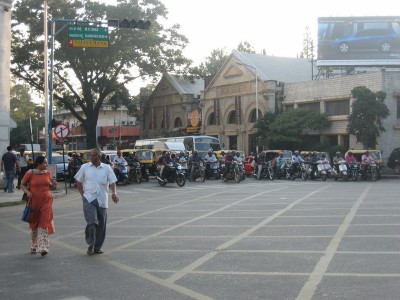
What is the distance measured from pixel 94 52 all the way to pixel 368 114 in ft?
65.2

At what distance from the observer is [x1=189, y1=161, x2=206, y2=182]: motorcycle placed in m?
27.5

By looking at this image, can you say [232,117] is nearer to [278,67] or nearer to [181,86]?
[278,67]

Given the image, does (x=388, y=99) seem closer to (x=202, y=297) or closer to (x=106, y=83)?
(x=106, y=83)

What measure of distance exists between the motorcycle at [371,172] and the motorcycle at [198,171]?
755cm

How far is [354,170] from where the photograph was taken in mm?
26266

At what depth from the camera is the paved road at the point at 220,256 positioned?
6.23m

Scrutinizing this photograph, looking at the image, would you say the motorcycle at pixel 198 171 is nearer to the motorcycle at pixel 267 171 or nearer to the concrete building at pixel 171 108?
the motorcycle at pixel 267 171

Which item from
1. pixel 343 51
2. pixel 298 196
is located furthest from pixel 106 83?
pixel 298 196

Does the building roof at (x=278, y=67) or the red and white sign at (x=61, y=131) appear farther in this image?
the building roof at (x=278, y=67)

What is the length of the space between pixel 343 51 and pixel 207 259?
37.4 m

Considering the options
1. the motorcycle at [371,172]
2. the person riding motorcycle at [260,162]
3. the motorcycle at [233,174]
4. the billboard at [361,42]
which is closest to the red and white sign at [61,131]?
the motorcycle at [233,174]

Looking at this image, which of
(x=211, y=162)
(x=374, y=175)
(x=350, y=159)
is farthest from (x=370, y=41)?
(x=211, y=162)

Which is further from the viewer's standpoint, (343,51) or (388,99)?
(343,51)

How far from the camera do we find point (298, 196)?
17.4m
